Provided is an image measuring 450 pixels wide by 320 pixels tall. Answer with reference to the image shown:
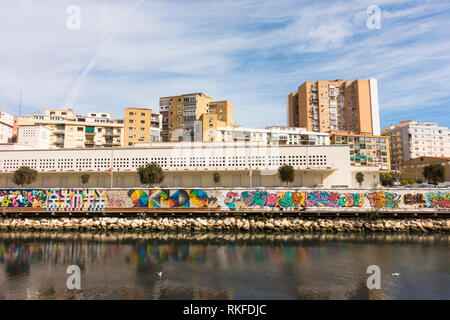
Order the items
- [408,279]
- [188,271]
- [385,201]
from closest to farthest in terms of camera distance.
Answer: [408,279]
[188,271]
[385,201]

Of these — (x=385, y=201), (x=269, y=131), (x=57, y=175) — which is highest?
(x=269, y=131)

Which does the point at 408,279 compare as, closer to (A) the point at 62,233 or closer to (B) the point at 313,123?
(A) the point at 62,233

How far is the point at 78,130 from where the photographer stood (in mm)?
84062

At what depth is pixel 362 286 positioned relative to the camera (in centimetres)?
1956

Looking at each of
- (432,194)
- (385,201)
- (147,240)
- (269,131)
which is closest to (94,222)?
(147,240)

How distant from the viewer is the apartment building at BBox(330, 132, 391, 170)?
294ft

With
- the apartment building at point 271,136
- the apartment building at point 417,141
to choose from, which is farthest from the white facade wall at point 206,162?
the apartment building at point 417,141

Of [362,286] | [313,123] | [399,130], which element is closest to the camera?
[362,286]

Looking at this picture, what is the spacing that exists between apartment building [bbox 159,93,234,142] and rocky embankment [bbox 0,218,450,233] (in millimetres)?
48757

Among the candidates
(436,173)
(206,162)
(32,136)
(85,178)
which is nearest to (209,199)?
(206,162)

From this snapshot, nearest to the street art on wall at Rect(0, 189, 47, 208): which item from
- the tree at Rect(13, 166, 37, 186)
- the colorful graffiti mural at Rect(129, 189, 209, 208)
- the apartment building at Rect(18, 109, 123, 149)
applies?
the tree at Rect(13, 166, 37, 186)

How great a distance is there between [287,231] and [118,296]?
23.4m

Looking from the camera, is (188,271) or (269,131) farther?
(269,131)

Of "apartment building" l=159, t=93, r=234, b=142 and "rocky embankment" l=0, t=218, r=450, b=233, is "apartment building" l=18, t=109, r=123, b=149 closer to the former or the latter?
"apartment building" l=159, t=93, r=234, b=142
